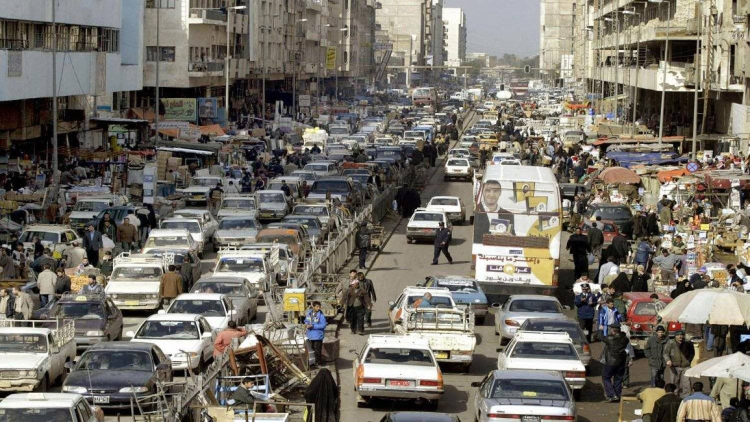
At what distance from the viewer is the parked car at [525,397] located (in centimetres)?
1861

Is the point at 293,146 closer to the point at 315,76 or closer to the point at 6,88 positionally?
the point at 6,88

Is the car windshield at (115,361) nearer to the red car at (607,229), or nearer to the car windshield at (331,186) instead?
the red car at (607,229)

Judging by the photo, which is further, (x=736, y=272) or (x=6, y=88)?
(x=6, y=88)

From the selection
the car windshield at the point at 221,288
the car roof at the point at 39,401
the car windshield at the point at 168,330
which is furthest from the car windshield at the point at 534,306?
the car roof at the point at 39,401

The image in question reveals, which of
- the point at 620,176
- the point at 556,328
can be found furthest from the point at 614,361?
the point at 620,176

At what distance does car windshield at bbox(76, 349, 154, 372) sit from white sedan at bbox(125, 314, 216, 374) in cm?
208

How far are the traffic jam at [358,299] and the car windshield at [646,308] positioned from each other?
5cm

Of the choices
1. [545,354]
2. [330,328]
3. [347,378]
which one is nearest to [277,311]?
[330,328]

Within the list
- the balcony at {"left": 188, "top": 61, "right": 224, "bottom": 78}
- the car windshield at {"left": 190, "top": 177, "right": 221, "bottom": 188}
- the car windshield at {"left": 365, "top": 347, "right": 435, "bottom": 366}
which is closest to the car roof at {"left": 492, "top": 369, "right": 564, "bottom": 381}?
the car windshield at {"left": 365, "top": 347, "right": 435, "bottom": 366}

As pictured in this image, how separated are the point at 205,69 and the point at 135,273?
6234 centimetres

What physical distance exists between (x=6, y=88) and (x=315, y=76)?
9538cm

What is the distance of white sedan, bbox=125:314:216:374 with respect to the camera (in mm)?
23031

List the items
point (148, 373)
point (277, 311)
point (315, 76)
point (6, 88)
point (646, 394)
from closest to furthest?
1. point (646, 394)
2. point (148, 373)
3. point (277, 311)
4. point (6, 88)
5. point (315, 76)

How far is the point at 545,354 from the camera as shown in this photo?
22328 millimetres
